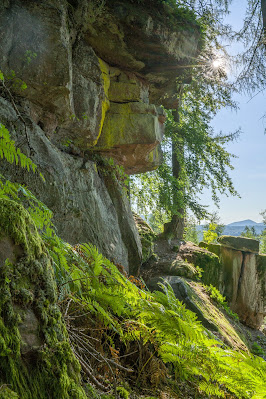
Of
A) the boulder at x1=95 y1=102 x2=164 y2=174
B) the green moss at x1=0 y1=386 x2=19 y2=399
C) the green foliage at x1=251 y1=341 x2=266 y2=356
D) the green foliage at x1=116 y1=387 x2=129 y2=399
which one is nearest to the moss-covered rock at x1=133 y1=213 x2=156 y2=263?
the boulder at x1=95 y1=102 x2=164 y2=174

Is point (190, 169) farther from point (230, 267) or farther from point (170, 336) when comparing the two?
point (170, 336)

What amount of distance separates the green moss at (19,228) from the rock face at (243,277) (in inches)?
370

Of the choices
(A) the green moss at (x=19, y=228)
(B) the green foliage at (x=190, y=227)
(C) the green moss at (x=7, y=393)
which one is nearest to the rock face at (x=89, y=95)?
(A) the green moss at (x=19, y=228)

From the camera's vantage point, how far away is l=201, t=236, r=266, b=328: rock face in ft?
33.3

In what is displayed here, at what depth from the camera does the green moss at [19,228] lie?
1.19 m

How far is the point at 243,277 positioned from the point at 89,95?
8.12 m

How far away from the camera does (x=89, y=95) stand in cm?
627

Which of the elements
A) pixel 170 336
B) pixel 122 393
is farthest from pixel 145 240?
pixel 122 393

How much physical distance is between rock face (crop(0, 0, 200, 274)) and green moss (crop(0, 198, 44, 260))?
2.41 metres

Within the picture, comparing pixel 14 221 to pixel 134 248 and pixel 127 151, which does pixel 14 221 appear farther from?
pixel 127 151

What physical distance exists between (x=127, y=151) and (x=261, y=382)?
6653mm

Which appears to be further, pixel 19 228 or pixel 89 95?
pixel 89 95

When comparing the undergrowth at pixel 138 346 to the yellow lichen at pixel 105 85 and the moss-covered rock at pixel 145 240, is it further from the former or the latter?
the moss-covered rock at pixel 145 240

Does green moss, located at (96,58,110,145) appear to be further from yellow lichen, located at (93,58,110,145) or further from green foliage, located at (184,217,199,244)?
green foliage, located at (184,217,199,244)
